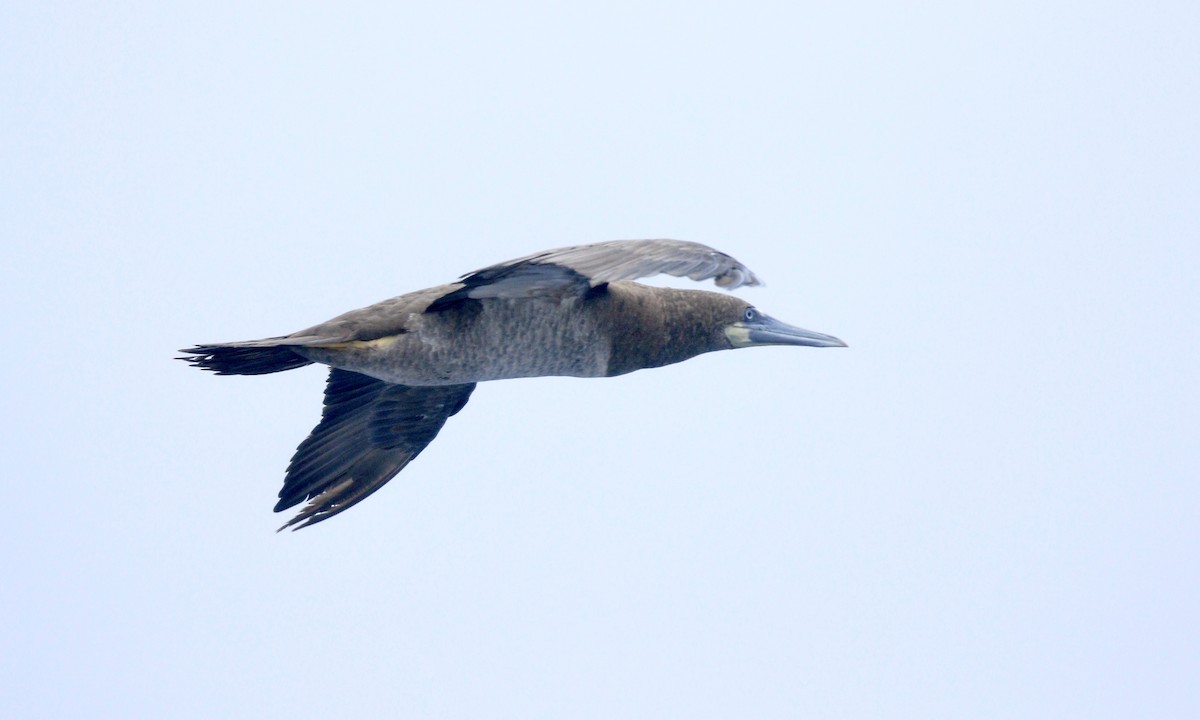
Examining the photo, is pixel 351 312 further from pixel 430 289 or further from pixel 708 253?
pixel 708 253

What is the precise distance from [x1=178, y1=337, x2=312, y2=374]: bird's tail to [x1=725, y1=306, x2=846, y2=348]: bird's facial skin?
2.85 meters

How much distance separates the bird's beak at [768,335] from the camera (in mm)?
10359

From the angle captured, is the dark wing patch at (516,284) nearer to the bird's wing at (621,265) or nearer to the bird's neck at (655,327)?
the bird's wing at (621,265)

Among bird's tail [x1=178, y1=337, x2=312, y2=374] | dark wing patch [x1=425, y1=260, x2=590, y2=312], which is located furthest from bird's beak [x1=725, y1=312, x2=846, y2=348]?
bird's tail [x1=178, y1=337, x2=312, y2=374]

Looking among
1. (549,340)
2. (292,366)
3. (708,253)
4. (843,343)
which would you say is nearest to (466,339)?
(549,340)

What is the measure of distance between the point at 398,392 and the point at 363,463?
0.58 meters

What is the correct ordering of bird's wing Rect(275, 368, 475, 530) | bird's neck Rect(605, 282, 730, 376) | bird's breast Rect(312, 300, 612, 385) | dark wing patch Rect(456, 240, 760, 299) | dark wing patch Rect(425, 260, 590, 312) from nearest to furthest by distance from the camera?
1. dark wing patch Rect(456, 240, 760, 299)
2. dark wing patch Rect(425, 260, 590, 312)
3. bird's breast Rect(312, 300, 612, 385)
4. bird's neck Rect(605, 282, 730, 376)
5. bird's wing Rect(275, 368, 475, 530)

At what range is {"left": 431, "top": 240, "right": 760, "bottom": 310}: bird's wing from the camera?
8125 millimetres

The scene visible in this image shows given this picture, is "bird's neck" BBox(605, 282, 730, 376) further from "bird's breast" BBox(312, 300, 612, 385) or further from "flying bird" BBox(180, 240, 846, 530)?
"bird's breast" BBox(312, 300, 612, 385)

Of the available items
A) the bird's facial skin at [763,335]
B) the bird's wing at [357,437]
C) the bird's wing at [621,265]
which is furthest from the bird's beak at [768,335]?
the bird's wing at [357,437]

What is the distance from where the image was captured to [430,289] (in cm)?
983

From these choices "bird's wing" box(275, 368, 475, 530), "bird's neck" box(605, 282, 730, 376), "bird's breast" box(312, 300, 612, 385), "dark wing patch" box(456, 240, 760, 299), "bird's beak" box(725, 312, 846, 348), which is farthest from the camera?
"bird's wing" box(275, 368, 475, 530)

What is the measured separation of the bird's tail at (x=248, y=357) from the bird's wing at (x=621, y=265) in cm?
133

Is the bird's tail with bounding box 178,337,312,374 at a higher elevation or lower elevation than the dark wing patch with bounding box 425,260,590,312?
lower
